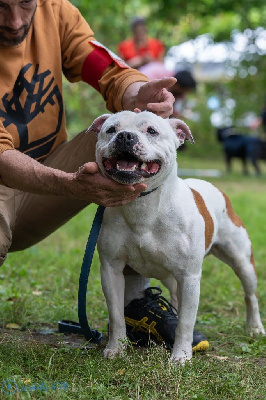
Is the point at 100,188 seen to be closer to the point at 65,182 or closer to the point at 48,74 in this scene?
the point at 65,182

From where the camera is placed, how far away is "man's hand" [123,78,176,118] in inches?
118

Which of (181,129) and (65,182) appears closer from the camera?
(65,182)

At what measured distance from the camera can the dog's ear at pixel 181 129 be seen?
9.68 feet

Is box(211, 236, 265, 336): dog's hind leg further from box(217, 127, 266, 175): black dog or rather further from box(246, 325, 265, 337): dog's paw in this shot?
box(217, 127, 266, 175): black dog

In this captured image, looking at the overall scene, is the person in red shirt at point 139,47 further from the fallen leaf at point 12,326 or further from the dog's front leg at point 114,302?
the dog's front leg at point 114,302

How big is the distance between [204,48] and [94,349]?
16211 mm

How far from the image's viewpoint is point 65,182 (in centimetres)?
271

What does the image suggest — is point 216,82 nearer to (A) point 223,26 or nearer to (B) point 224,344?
(A) point 223,26

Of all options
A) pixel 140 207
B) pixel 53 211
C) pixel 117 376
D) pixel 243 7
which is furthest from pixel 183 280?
pixel 243 7

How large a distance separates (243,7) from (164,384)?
11.6 meters

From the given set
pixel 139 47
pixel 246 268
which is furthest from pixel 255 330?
pixel 139 47

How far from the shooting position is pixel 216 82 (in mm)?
21406

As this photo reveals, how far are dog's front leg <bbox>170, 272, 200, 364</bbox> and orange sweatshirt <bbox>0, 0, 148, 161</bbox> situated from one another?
3.29ft

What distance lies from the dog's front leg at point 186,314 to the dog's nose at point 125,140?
0.69 metres
